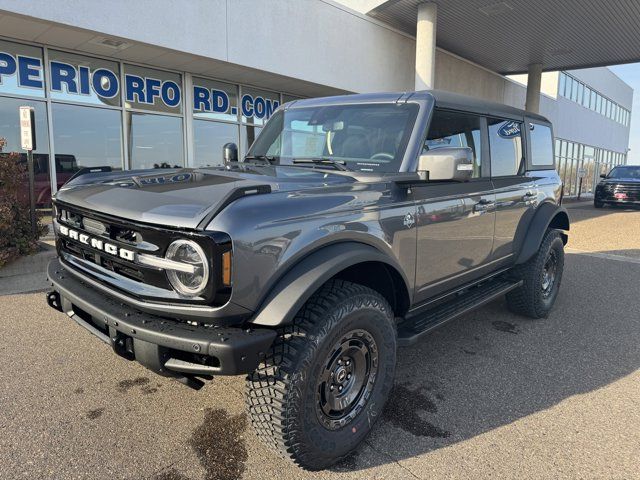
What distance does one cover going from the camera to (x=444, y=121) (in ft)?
10.6

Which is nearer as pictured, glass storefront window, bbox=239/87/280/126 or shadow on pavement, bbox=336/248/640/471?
shadow on pavement, bbox=336/248/640/471

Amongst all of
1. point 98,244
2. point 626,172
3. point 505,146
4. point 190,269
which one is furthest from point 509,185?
point 626,172

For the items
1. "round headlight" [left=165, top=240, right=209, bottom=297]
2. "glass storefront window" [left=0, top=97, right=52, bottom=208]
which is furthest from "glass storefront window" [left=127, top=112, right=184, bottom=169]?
"round headlight" [left=165, top=240, right=209, bottom=297]

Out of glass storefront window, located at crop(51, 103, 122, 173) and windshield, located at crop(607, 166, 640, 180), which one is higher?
glass storefront window, located at crop(51, 103, 122, 173)

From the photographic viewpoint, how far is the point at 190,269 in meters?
1.97

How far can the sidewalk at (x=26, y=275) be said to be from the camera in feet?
18.1

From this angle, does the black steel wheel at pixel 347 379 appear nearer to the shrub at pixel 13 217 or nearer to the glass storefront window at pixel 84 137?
the shrub at pixel 13 217

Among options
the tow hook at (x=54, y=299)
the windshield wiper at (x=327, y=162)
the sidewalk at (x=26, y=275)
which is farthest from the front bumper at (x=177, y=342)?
the sidewalk at (x=26, y=275)

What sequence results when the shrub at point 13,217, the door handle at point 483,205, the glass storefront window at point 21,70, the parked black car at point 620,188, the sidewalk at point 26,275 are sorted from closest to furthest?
1. the door handle at point 483,205
2. the sidewalk at point 26,275
3. the shrub at point 13,217
4. the glass storefront window at point 21,70
5. the parked black car at point 620,188

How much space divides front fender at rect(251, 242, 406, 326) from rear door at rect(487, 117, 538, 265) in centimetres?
192

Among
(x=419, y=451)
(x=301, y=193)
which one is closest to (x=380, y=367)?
(x=419, y=451)

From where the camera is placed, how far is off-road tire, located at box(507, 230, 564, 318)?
14.6ft

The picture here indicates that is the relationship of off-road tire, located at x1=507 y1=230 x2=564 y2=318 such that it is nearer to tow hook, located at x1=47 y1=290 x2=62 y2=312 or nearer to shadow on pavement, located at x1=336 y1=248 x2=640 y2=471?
shadow on pavement, located at x1=336 y1=248 x2=640 y2=471

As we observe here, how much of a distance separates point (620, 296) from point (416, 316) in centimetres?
392
